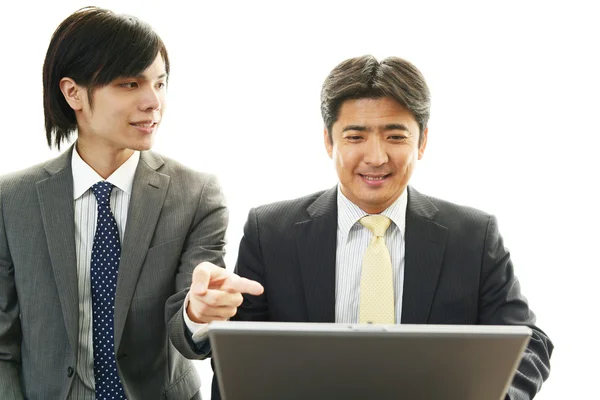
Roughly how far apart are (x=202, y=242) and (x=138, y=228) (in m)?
0.19

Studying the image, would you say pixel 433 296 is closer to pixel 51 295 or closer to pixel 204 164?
pixel 51 295

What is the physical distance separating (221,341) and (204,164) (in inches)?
84.4

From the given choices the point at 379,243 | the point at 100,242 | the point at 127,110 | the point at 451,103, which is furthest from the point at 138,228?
the point at 451,103

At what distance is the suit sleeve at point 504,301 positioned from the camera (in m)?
1.92

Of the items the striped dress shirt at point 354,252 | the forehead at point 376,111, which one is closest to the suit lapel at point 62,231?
the striped dress shirt at point 354,252

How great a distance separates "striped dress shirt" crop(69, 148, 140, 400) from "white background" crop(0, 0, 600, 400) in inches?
40.7

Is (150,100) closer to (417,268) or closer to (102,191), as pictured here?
(102,191)

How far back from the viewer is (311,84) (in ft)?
10.4

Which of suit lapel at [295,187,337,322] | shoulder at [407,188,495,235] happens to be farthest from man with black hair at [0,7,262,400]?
shoulder at [407,188,495,235]

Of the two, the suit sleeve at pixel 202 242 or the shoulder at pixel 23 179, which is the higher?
the shoulder at pixel 23 179

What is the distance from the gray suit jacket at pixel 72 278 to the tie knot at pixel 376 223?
0.44 metres

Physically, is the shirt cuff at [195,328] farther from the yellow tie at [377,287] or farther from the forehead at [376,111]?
the forehead at [376,111]

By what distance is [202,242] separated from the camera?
→ 2.19m

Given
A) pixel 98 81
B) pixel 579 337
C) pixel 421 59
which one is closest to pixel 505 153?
pixel 421 59
